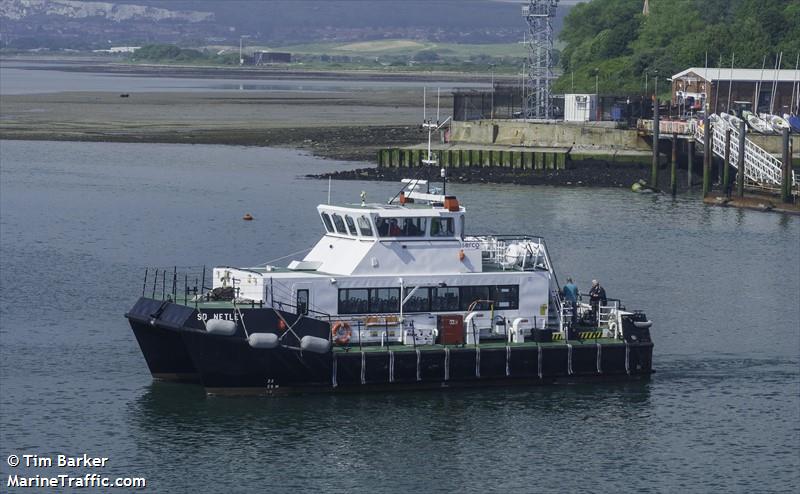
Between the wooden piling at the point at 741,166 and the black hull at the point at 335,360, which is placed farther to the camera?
the wooden piling at the point at 741,166

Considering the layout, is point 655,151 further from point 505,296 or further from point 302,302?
point 302,302

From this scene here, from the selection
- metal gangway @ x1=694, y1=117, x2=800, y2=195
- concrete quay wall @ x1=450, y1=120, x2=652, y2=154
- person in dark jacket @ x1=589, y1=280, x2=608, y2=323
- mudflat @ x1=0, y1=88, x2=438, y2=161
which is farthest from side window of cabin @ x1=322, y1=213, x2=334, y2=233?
mudflat @ x1=0, y1=88, x2=438, y2=161

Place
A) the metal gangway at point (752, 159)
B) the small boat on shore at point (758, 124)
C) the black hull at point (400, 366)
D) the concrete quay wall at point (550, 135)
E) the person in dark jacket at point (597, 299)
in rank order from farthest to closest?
the concrete quay wall at point (550, 135), the small boat on shore at point (758, 124), the metal gangway at point (752, 159), the person in dark jacket at point (597, 299), the black hull at point (400, 366)

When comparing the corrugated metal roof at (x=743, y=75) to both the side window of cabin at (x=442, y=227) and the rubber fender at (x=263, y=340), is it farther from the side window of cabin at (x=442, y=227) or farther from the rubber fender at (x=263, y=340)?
the rubber fender at (x=263, y=340)

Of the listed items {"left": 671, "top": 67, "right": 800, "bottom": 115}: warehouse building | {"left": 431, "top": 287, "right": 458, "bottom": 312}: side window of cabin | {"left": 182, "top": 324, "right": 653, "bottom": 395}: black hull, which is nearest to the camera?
{"left": 182, "top": 324, "right": 653, "bottom": 395}: black hull

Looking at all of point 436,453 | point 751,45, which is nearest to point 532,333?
point 436,453

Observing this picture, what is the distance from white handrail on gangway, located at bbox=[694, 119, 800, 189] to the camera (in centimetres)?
6875

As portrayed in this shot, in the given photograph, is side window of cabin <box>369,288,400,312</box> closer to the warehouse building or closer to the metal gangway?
the metal gangway

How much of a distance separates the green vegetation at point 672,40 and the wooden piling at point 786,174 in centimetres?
3126

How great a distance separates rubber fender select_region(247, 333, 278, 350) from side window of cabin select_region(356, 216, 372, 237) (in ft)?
11.7

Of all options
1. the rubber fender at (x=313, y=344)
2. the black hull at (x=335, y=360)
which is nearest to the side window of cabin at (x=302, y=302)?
the black hull at (x=335, y=360)

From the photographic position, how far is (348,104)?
141500 millimetres

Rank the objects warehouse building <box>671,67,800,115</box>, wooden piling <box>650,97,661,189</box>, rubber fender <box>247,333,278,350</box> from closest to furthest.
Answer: rubber fender <box>247,333,278,350</box> → wooden piling <box>650,97,661,189</box> → warehouse building <box>671,67,800,115</box>

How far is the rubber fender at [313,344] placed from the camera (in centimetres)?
3115
